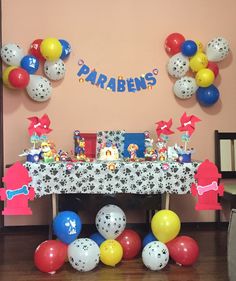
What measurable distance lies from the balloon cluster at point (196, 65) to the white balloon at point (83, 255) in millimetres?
1731

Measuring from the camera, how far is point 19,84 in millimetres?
3527

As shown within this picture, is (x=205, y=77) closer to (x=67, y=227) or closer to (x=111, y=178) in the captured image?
(x=111, y=178)

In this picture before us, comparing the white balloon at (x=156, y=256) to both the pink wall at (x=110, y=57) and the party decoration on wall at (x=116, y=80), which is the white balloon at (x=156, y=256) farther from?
the party decoration on wall at (x=116, y=80)

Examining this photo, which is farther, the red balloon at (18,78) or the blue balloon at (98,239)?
the red balloon at (18,78)

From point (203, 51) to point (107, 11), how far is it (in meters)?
1.00

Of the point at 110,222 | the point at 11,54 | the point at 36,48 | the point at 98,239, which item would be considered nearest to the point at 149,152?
the point at 110,222

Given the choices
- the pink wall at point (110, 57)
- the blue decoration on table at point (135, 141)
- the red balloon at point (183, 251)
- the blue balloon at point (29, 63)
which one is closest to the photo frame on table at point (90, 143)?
the pink wall at point (110, 57)

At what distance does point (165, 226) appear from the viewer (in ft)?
9.86

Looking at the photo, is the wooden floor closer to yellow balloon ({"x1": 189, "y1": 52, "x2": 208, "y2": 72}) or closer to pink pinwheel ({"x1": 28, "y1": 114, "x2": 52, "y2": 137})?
pink pinwheel ({"x1": 28, "y1": 114, "x2": 52, "y2": 137})

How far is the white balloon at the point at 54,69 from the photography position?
146 inches

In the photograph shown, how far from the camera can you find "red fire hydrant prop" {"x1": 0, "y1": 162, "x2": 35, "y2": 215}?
297cm

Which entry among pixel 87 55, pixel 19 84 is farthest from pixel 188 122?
pixel 19 84

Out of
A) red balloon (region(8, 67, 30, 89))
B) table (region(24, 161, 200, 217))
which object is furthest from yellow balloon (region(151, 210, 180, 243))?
red balloon (region(8, 67, 30, 89))

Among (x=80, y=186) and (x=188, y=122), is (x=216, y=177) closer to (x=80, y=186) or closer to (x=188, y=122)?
(x=188, y=122)
